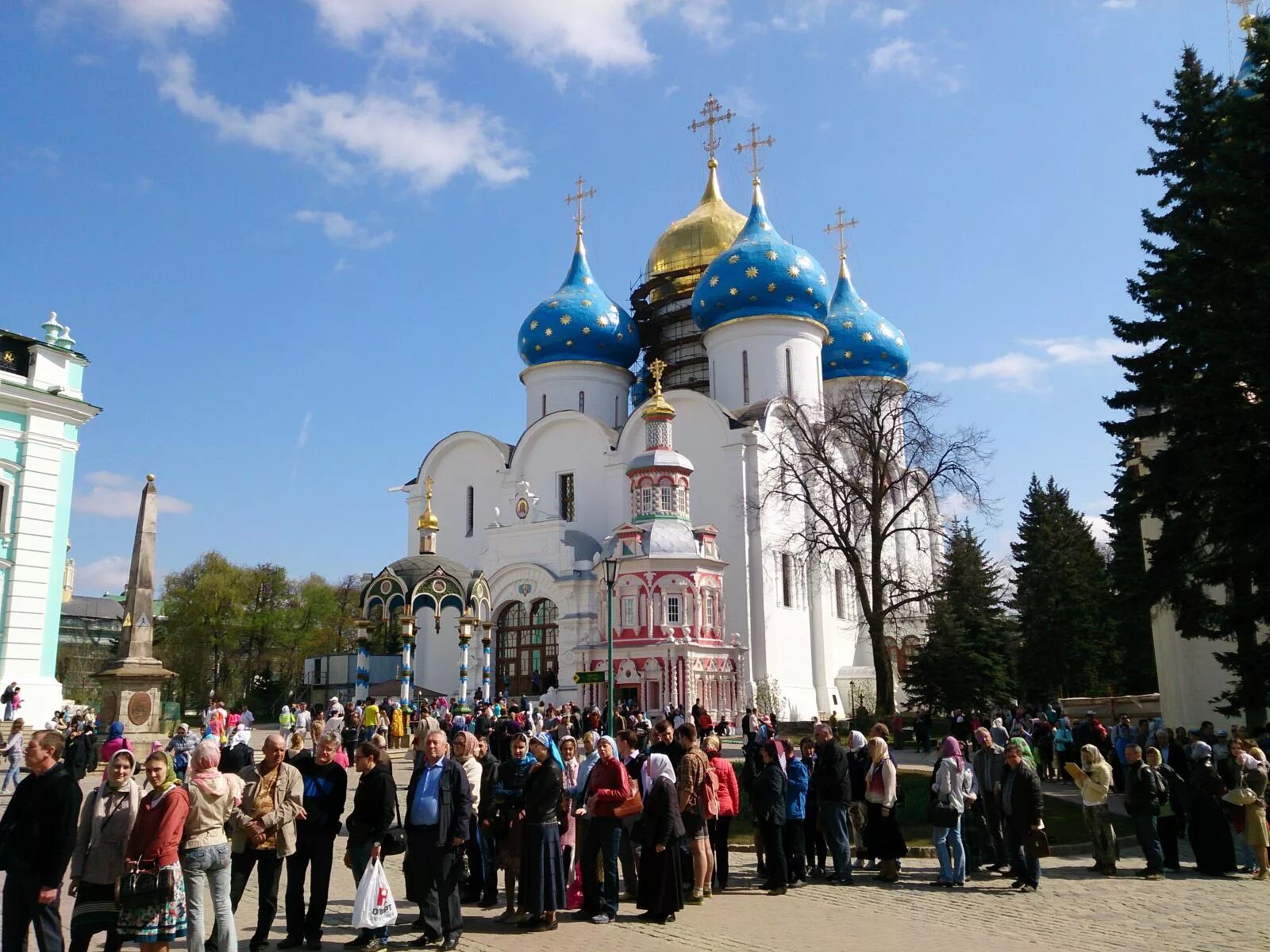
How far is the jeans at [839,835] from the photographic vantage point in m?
9.99

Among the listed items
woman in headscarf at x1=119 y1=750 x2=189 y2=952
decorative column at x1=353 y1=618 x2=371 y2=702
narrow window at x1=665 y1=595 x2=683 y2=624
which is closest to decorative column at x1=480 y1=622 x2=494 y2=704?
decorative column at x1=353 y1=618 x2=371 y2=702

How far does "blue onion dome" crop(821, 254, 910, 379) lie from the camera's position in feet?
140

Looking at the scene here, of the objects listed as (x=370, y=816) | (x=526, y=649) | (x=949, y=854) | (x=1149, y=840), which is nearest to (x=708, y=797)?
(x=949, y=854)

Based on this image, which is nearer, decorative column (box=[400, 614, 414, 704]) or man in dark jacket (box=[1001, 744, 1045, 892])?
man in dark jacket (box=[1001, 744, 1045, 892])

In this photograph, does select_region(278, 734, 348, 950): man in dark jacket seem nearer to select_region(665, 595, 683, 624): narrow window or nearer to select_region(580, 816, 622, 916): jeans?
select_region(580, 816, 622, 916): jeans

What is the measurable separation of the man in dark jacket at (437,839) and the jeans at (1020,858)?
518 cm

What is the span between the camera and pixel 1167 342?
18.3m

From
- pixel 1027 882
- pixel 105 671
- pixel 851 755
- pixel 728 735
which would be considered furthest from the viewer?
pixel 728 735

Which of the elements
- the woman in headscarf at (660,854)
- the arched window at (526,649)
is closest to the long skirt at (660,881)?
the woman in headscarf at (660,854)

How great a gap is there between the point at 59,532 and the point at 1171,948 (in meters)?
24.2

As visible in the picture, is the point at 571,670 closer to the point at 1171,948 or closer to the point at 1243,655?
the point at 1243,655

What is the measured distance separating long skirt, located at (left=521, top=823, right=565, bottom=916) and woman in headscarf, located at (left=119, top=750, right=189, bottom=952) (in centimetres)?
259

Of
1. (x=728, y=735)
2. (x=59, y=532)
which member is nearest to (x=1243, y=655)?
(x=728, y=735)

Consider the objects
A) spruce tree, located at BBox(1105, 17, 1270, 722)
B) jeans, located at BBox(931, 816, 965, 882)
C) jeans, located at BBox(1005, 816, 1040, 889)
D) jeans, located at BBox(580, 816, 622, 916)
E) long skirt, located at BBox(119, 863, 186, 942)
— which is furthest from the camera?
spruce tree, located at BBox(1105, 17, 1270, 722)
